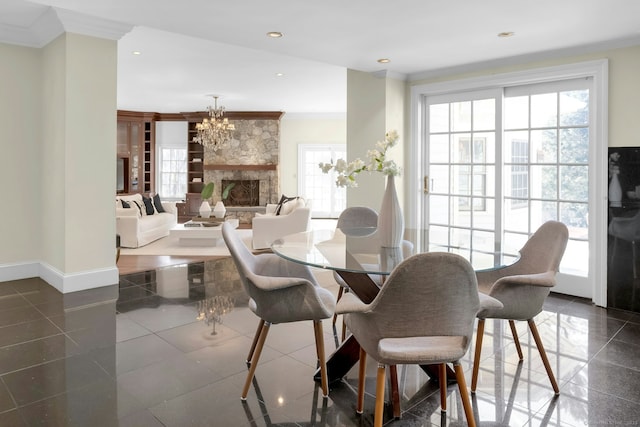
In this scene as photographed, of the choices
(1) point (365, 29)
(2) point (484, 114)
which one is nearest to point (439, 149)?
(2) point (484, 114)

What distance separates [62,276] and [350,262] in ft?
10.4

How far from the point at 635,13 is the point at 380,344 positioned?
3264 mm

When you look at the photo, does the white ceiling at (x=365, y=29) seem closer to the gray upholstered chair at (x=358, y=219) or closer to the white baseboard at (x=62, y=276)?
the gray upholstered chair at (x=358, y=219)

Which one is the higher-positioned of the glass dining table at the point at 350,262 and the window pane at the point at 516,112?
the window pane at the point at 516,112

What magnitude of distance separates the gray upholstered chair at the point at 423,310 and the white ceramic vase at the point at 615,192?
2.96 meters

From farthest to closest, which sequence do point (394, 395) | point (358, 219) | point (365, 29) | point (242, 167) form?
point (242, 167) < point (365, 29) < point (358, 219) < point (394, 395)

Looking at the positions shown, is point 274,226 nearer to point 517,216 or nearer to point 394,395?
point 517,216

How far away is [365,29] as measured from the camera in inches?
152

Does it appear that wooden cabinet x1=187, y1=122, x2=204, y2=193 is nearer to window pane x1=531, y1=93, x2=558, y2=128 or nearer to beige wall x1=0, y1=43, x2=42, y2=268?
beige wall x1=0, y1=43, x2=42, y2=268

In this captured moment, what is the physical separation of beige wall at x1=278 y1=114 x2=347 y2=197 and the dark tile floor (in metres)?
7.88

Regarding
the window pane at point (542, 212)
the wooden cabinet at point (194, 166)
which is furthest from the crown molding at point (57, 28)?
the wooden cabinet at point (194, 166)

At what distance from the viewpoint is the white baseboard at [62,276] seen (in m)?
4.16

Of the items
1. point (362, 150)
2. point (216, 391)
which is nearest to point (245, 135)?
point (362, 150)

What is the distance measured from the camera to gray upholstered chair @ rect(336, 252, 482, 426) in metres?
1.72
